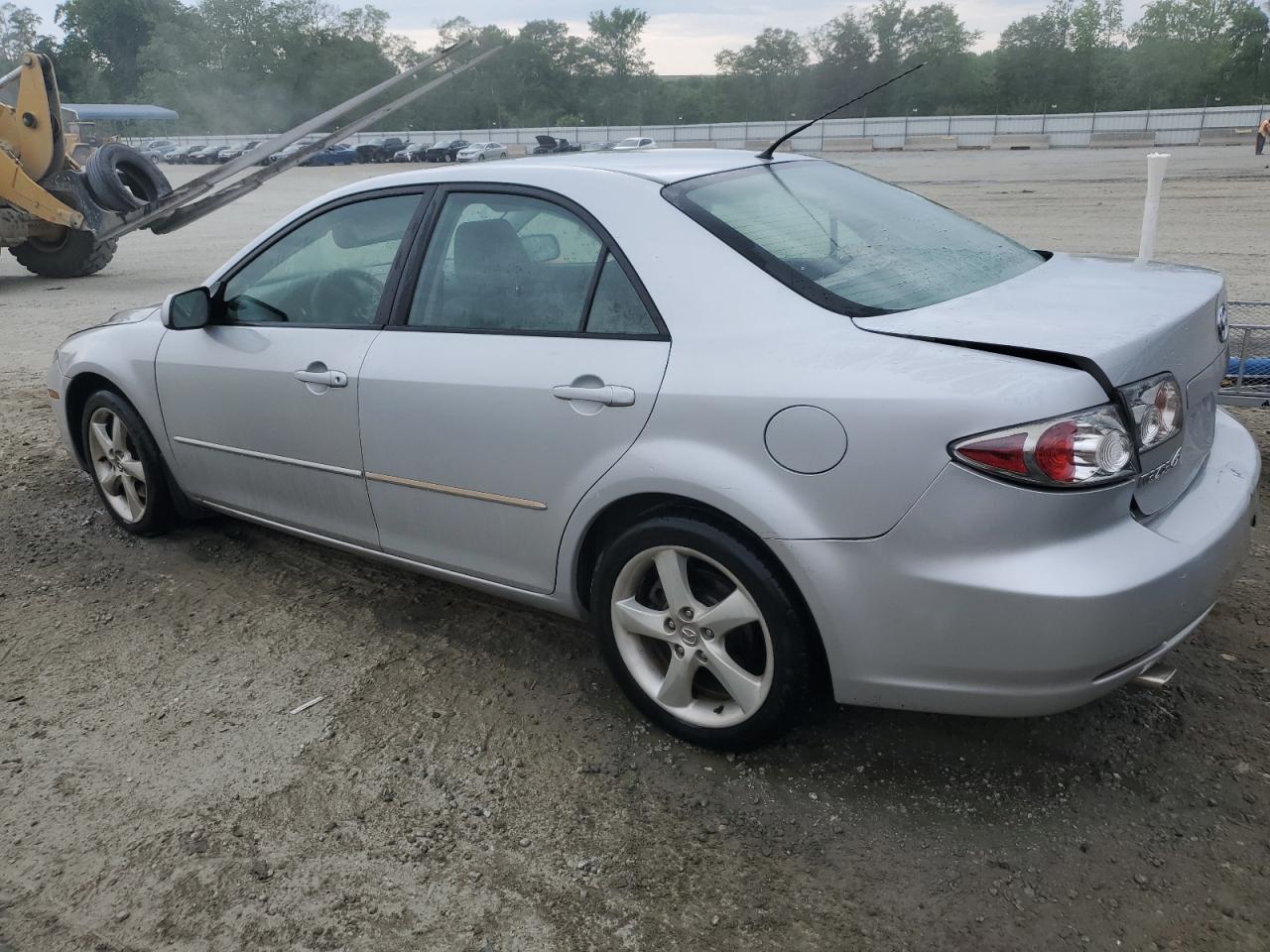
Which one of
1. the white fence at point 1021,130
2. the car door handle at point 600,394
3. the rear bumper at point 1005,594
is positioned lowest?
the white fence at point 1021,130

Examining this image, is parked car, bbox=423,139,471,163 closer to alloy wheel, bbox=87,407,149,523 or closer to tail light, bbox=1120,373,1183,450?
alloy wheel, bbox=87,407,149,523

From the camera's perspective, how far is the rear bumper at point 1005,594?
2.30 metres

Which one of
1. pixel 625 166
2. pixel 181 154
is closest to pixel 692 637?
pixel 625 166

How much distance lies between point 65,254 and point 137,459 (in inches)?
451

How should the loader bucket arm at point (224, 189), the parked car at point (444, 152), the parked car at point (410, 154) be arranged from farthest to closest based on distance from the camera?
the parked car at point (410, 154)
the parked car at point (444, 152)
the loader bucket arm at point (224, 189)

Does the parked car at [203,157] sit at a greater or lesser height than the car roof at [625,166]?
lesser

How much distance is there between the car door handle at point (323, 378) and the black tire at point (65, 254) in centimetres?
1194

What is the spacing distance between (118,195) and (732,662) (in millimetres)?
12421

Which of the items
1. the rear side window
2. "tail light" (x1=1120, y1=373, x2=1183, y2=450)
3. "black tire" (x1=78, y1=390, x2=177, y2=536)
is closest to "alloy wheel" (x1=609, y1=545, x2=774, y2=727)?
the rear side window

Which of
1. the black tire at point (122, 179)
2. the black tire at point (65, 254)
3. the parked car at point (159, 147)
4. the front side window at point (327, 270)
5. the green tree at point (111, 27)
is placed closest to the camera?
the front side window at point (327, 270)

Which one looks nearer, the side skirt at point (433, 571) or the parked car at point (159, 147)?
the side skirt at point (433, 571)

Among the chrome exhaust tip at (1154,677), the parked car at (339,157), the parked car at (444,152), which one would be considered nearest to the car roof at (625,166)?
the chrome exhaust tip at (1154,677)

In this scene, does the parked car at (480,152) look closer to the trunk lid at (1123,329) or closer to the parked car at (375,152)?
the parked car at (375,152)

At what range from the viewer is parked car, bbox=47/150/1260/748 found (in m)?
2.34
